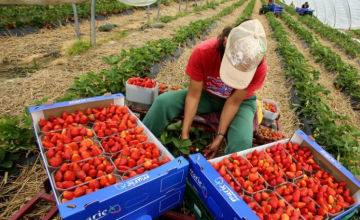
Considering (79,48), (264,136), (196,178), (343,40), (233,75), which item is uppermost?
(233,75)

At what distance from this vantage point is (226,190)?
1.47m

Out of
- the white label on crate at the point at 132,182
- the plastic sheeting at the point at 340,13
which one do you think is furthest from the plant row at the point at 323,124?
the plastic sheeting at the point at 340,13

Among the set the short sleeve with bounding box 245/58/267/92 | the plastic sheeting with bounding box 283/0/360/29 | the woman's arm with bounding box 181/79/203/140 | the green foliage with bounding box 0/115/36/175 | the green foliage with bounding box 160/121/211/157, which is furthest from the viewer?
the plastic sheeting with bounding box 283/0/360/29

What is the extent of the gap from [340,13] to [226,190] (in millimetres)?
26821

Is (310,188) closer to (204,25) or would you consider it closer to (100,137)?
(100,137)

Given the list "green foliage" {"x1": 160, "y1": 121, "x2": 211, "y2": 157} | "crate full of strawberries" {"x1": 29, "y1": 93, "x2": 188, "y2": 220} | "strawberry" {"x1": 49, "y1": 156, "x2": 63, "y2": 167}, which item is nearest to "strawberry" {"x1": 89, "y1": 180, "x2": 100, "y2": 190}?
"crate full of strawberries" {"x1": 29, "y1": 93, "x2": 188, "y2": 220}

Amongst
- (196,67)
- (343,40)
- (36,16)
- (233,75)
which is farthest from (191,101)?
(343,40)

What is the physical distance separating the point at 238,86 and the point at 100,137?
4.13 feet

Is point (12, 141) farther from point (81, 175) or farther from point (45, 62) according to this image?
point (45, 62)

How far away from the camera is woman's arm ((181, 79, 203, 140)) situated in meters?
2.32

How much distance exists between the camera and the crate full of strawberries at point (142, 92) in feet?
9.81

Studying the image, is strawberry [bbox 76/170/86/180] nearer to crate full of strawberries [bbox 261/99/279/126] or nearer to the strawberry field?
the strawberry field

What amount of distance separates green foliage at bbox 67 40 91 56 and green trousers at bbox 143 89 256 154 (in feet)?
13.3

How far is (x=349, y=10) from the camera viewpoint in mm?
20766
